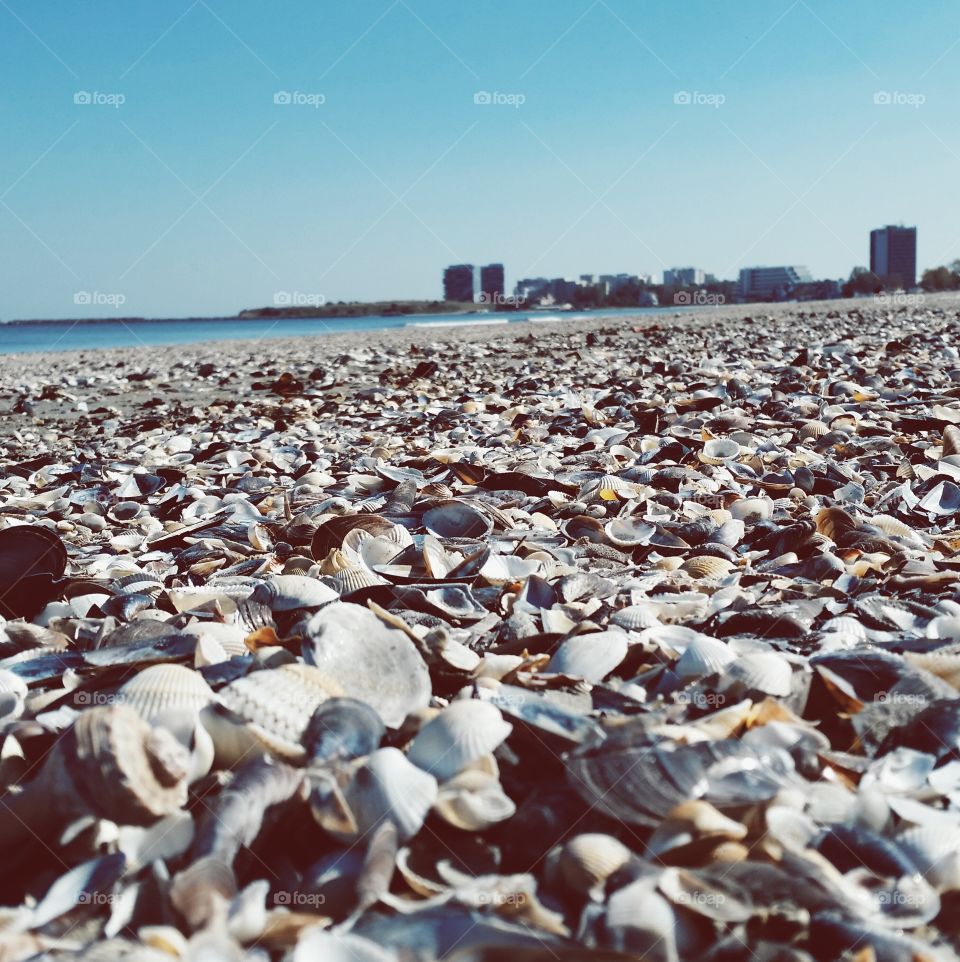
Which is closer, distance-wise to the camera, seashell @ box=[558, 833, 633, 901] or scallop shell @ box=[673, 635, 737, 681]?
seashell @ box=[558, 833, 633, 901]

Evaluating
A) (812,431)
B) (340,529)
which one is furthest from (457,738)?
(812,431)

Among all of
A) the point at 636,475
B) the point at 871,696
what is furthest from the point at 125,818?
the point at 636,475

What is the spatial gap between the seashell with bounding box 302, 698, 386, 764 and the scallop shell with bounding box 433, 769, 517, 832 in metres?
0.19

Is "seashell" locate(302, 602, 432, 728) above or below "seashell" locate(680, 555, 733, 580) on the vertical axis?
above

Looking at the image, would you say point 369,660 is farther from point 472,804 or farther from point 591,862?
point 591,862

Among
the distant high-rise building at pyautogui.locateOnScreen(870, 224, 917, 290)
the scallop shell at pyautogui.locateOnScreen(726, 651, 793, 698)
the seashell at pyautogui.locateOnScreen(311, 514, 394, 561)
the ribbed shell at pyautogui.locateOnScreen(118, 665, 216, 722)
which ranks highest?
the distant high-rise building at pyautogui.locateOnScreen(870, 224, 917, 290)

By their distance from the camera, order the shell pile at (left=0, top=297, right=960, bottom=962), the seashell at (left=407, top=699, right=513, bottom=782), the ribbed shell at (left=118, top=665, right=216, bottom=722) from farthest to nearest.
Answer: the ribbed shell at (left=118, top=665, right=216, bottom=722) < the seashell at (left=407, top=699, right=513, bottom=782) < the shell pile at (left=0, top=297, right=960, bottom=962)

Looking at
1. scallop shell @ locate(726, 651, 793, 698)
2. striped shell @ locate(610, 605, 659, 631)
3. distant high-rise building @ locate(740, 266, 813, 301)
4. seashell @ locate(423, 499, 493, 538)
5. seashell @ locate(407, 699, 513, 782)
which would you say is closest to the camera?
seashell @ locate(407, 699, 513, 782)

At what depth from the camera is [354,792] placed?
1.64m

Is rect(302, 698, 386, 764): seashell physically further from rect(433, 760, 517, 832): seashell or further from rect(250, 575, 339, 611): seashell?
rect(250, 575, 339, 611): seashell

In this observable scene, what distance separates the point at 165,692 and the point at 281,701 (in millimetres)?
248

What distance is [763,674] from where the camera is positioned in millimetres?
1991

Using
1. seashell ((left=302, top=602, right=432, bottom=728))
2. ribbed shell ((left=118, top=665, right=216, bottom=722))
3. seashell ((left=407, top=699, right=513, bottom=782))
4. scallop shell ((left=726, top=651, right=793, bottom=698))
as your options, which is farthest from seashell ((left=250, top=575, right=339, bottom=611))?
scallop shell ((left=726, top=651, right=793, bottom=698))

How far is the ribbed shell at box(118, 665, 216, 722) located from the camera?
1.86m
